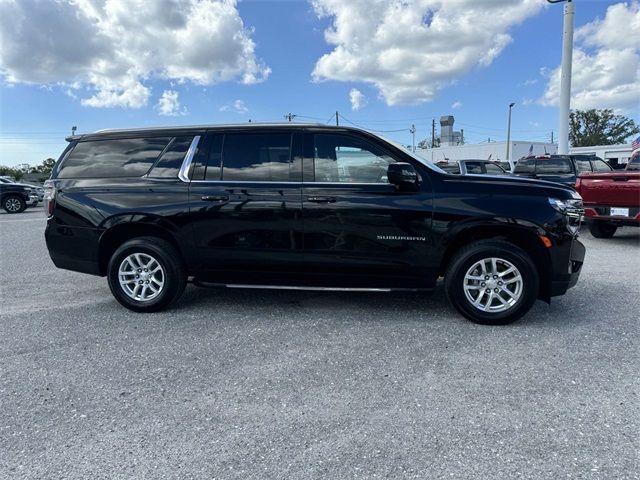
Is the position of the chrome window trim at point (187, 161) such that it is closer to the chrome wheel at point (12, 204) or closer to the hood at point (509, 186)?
the hood at point (509, 186)

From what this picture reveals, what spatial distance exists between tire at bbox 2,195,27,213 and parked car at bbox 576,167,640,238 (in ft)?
65.2

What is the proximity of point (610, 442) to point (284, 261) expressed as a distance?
288 centimetres

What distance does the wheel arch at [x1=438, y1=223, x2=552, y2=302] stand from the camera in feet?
13.6

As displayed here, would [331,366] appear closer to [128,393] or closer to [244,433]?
[244,433]

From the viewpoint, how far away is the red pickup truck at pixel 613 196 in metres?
7.61

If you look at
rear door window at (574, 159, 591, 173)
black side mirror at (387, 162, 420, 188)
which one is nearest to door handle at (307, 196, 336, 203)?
black side mirror at (387, 162, 420, 188)

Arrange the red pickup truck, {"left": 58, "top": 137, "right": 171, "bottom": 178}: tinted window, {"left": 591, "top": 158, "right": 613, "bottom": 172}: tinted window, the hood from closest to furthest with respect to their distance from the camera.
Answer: the hood → {"left": 58, "top": 137, "right": 171, "bottom": 178}: tinted window → the red pickup truck → {"left": 591, "top": 158, "right": 613, "bottom": 172}: tinted window

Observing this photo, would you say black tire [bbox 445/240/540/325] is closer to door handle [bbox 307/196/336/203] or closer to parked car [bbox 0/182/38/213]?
door handle [bbox 307/196/336/203]

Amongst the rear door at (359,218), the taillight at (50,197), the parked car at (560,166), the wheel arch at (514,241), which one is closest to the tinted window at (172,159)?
the taillight at (50,197)

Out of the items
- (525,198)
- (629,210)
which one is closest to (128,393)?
(525,198)

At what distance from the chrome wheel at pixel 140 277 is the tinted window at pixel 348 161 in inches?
74.8

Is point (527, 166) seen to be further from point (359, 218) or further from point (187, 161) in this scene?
point (187, 161)

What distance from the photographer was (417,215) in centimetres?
418

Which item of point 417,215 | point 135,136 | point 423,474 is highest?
point 135,136
